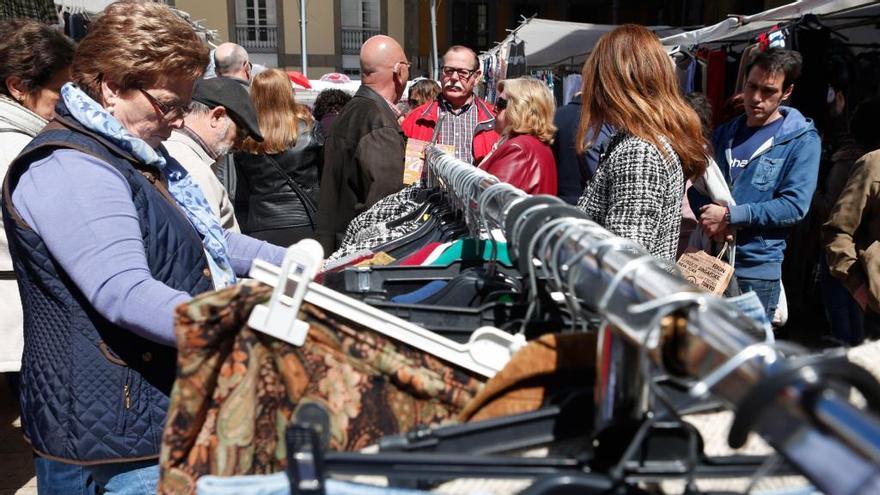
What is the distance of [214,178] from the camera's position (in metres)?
2.52

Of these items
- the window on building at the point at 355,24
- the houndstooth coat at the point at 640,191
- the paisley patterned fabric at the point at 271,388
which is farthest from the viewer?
the window on building at the point at 355,24

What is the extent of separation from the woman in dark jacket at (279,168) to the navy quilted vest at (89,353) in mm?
2443

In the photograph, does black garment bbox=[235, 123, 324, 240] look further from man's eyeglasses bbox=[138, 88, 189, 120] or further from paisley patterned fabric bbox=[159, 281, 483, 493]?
paisley patterned fabric bbox=[159, 281, 483, 493]

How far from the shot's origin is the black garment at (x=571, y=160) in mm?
3311

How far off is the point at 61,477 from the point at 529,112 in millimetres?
2181

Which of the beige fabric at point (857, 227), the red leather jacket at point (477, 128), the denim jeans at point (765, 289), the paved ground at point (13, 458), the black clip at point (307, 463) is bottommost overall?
the paved ground at point (13, 458)

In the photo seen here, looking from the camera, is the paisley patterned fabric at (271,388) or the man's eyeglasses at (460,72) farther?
the man's eyeglasses at (460,72)

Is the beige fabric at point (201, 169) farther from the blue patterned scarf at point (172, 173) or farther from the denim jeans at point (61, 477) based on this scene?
the denim jeans at point (61, 477)

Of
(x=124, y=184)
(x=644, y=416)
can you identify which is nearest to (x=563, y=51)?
(x=124, y=184)

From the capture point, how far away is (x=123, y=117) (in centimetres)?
157

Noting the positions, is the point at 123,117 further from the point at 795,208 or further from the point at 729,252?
the point at 795,208

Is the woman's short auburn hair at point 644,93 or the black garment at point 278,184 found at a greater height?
the woman's short auburn hair at point 644,93

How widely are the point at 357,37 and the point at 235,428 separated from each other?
33.2m

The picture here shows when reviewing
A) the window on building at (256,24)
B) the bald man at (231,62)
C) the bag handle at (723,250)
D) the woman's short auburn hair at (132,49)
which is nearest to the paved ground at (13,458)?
the bald man at (231,62)
